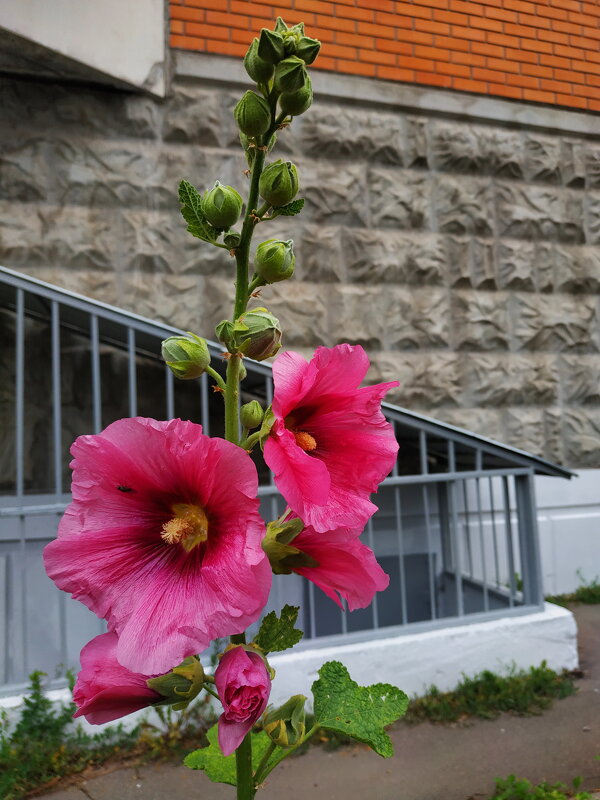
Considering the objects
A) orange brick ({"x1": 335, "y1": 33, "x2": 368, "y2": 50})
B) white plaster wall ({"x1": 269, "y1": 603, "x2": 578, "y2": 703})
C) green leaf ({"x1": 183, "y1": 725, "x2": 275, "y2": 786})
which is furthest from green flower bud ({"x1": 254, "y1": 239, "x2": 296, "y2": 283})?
orange brick ({"x1": 335, "y1": 33, "x2": 368, "y2": 50})

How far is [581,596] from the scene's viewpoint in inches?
192

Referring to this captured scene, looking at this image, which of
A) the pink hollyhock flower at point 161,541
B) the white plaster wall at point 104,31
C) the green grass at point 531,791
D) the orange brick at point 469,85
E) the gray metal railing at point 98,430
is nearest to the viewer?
the pink hollyhock flower at point 161,541

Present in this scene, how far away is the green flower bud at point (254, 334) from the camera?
2.43ft

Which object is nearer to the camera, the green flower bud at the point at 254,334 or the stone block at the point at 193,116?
the green flower bud at the point at 254,334

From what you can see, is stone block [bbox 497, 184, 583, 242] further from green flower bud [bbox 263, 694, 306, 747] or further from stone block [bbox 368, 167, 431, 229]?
green flower bud [bbox 263, 694, 306, 747]

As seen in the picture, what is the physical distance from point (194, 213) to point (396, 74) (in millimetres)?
4341

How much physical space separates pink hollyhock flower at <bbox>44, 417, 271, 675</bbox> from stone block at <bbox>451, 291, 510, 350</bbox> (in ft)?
13.7

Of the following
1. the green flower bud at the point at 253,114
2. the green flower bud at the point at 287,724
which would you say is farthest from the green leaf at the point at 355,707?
the green flower bud at the point at 253,114

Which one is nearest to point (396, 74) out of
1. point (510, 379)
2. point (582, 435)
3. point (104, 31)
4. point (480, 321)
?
point (480, 321)

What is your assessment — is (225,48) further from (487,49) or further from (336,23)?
(487,49)

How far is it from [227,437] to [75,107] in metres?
3.75

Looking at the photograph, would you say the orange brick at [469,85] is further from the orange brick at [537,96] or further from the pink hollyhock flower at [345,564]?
the pink hollyhock flower at [345,564]

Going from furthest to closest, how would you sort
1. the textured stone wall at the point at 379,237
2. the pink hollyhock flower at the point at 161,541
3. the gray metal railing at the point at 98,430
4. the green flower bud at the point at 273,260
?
1. the textured stone wall at the point at 379,237
2. the gray metal railing at the point at 98,430
3. the green flower bud at the point at 273,260
4. the pink hollyhock flower at the point at 161,541

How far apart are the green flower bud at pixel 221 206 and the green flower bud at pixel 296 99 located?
0.40ft
